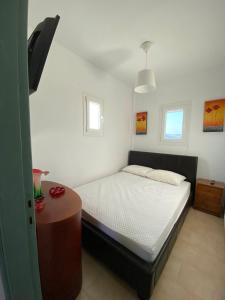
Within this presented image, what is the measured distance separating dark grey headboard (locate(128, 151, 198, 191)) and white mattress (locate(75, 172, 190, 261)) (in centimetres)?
38

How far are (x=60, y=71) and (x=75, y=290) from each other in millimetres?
2505

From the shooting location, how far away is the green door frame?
1.35 ft

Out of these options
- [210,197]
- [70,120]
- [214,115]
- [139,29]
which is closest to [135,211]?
[70,120]

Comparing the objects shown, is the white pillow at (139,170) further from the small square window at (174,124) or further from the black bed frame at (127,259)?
the black bed frame at (127,259)

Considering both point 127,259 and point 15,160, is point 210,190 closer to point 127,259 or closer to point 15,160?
point 127,259

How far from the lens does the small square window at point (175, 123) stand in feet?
9.51

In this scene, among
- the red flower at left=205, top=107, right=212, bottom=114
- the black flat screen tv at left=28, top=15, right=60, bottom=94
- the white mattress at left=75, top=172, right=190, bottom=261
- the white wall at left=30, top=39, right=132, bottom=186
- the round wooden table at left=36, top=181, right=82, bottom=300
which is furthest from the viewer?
the red flower at left=205, top=107, right=212, bottom=114

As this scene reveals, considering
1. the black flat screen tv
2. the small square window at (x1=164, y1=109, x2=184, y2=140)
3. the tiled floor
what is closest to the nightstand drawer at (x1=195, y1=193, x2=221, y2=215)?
the tiled floor

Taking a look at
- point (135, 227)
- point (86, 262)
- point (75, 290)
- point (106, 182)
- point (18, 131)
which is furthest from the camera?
point (106, 182)

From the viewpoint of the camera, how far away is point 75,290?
1.17 meters

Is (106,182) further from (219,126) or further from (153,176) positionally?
(219,126)

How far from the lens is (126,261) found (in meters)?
1.20

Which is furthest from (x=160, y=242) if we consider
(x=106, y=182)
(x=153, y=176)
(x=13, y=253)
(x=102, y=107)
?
(x=102, y=107)

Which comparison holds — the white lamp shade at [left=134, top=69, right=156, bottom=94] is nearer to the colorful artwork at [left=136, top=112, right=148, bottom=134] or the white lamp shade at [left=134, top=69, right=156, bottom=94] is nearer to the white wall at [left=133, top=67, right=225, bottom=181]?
the white wall at [left=133, top=67, right=225, bottom=181]
